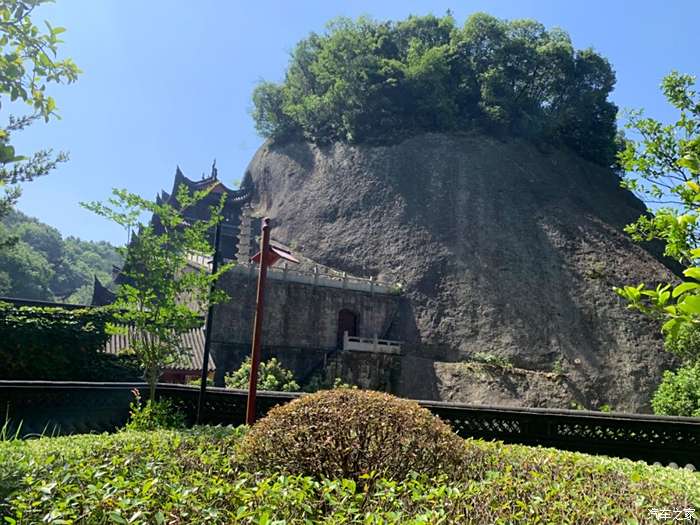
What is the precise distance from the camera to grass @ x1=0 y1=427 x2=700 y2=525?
3148 millimetres

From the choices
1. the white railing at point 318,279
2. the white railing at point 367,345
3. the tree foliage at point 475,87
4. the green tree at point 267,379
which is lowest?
the green tree at point 267,379

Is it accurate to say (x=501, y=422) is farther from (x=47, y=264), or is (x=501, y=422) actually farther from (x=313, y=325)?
(x=47, y=264)

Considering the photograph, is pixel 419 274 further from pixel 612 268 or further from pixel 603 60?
pixel 603 60

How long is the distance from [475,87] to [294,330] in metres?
23.2

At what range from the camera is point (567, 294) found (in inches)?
1251

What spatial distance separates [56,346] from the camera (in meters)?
16.6

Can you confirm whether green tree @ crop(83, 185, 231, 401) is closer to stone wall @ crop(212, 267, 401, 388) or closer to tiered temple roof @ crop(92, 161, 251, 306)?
stone wall @ crop(212, 267, 401, 388)

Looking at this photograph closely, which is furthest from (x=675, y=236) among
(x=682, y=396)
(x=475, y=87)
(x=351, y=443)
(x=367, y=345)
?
(x=475, y=87)

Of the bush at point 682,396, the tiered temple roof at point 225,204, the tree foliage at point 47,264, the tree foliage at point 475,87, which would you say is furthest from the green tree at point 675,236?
the tree foliage at point 47,264

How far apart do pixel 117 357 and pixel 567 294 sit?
24709mm

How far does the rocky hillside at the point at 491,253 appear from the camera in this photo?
1121 inches

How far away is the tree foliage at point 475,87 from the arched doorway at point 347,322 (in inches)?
588

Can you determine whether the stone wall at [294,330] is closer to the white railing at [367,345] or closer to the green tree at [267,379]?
the white railing at [367,345]

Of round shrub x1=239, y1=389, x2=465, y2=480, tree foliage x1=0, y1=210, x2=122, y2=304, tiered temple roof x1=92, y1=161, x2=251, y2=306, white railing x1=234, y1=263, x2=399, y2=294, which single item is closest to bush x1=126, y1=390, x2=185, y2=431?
round shrub x1=239, y1=389, x2=465, y2=480
